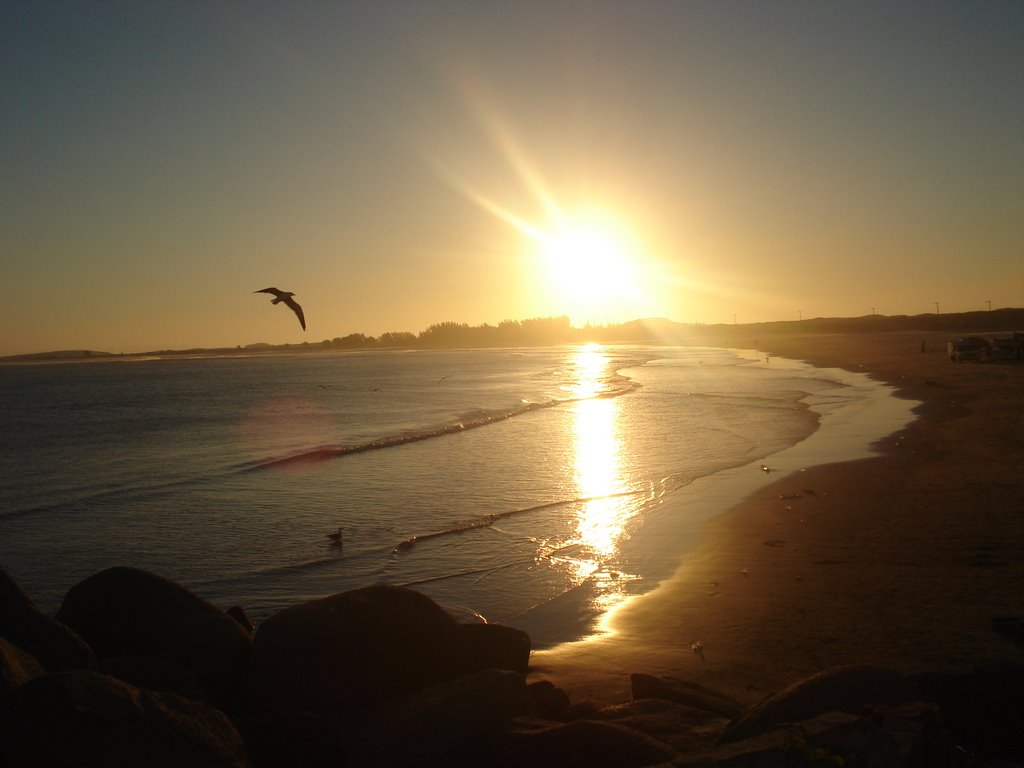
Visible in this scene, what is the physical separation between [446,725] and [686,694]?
1.78 meters

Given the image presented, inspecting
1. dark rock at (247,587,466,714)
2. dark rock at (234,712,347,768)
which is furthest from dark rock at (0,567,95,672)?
dark rock at (234,712,347,768)

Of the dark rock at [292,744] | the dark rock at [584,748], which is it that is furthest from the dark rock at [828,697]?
the dark rock at [292,744]

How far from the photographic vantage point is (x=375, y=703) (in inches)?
228

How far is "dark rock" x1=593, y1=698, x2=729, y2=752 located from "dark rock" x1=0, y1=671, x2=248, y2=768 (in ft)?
8.01

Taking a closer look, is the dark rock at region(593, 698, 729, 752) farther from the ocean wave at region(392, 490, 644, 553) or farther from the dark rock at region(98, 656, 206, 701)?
the ocean wave at region(392, 490, 644, 553)

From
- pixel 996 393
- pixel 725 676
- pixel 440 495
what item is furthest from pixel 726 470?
pixel 996 393

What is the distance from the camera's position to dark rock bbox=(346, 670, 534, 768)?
15.9 ft

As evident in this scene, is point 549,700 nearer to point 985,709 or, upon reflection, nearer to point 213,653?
point 213,653

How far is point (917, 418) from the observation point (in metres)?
26.5

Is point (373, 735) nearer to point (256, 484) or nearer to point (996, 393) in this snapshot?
point (256, 484)

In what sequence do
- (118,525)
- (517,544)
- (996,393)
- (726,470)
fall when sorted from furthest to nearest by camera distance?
(996,393), (726,470), (118,525), (517,544)

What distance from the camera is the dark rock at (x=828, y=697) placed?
15.5 feet

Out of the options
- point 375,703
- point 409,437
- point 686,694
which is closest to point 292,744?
point 375,703

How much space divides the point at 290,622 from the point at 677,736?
2.86m
